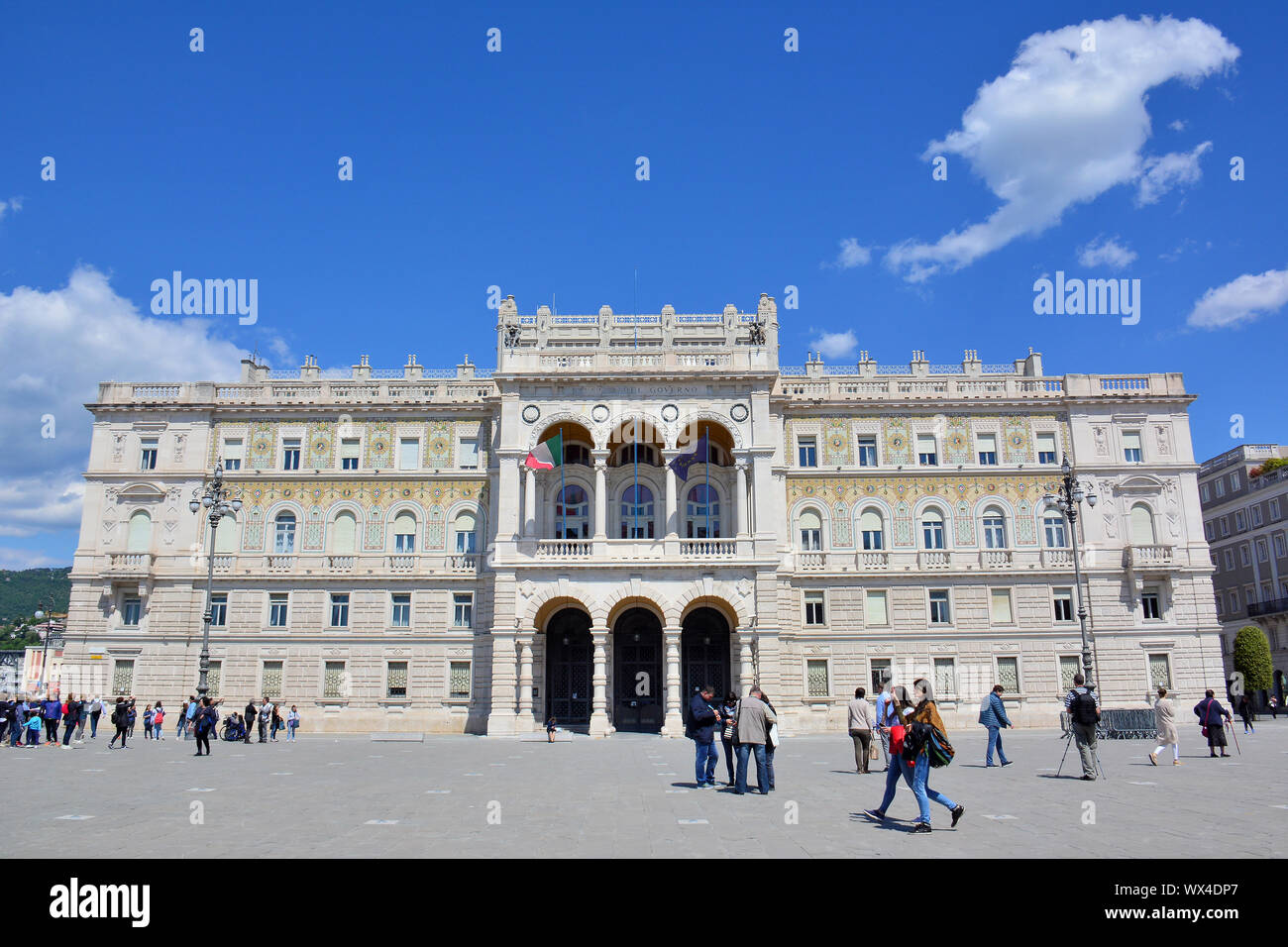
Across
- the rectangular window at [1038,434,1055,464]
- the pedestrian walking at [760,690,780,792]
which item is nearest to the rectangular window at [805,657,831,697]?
the rectangular window at [1038,434,1055,464]

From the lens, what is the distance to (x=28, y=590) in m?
179

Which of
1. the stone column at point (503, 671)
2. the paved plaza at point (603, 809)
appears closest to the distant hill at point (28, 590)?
the stone column at point (503, 671)

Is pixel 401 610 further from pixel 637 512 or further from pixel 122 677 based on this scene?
pixel 122 677

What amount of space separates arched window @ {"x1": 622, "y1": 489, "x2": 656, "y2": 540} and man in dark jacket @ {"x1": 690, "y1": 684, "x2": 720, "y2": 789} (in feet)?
80.6

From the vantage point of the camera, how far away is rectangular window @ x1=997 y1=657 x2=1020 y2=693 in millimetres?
41781

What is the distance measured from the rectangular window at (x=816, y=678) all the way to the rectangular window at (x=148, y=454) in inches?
1286

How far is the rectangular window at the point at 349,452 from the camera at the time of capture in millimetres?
44531

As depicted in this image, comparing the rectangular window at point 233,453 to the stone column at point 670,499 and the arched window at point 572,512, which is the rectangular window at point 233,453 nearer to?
the arched window at point 572,512

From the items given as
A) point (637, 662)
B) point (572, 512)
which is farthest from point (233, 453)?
point (637, 662)

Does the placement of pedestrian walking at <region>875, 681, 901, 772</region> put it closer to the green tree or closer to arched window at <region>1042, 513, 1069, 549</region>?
arched window at <region>1042, 513, 1069, 549</region>

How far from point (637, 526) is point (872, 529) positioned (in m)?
11.1

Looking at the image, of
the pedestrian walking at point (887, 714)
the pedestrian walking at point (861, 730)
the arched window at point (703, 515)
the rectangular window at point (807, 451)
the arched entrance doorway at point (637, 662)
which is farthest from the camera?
the rectangular window at point (807, 451)

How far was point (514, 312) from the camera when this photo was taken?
44.8 m
